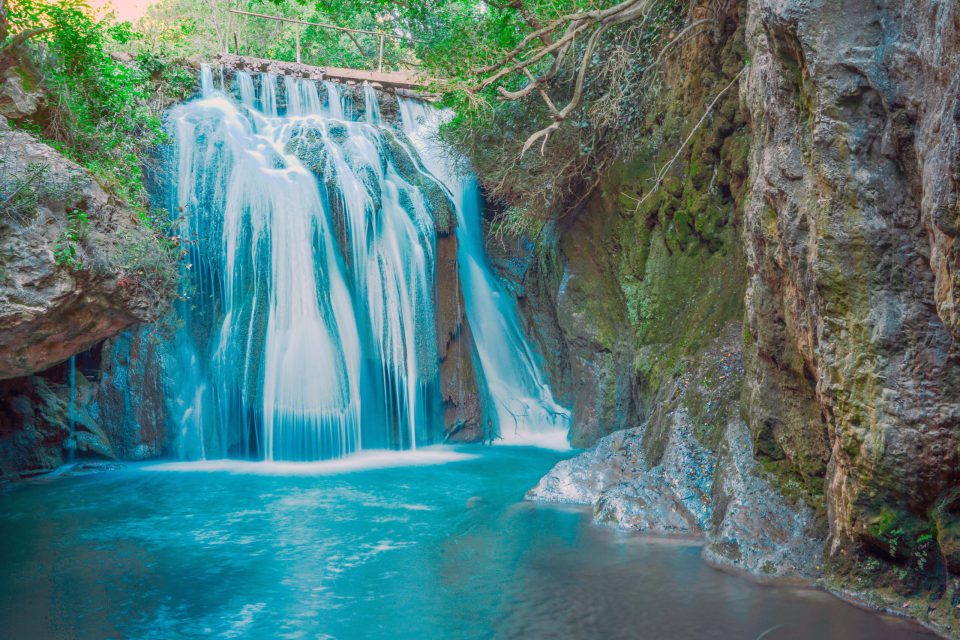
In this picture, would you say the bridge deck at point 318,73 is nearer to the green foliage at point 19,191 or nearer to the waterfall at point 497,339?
the waterfall at point 497,339

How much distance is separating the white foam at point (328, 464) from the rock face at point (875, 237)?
6401 millimetres

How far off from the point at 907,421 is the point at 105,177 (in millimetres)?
7358

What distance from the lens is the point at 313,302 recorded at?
37.3ft

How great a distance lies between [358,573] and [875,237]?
4326 millimetres

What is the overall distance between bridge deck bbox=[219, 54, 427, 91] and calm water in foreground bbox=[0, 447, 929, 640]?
32.1 feet

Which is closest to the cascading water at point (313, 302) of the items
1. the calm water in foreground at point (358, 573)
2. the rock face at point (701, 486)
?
the calm water in foreground at point (358, 573)

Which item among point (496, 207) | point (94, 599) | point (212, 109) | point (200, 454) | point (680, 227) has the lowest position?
point (94, 599)

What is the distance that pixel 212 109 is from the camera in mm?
13219

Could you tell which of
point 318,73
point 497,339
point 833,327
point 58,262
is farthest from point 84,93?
point 318,73

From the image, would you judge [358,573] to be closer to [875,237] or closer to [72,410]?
[875,237]

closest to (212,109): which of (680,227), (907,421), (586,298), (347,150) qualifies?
(347,150)

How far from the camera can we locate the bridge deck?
15.4m

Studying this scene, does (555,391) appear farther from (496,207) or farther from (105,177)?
(105,177)

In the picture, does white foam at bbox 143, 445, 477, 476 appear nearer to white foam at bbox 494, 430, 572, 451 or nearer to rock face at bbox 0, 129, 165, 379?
white foam at bbox 494, 430, 572, 451
